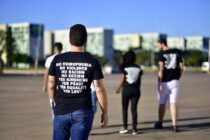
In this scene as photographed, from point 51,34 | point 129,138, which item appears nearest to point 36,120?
point 129,138

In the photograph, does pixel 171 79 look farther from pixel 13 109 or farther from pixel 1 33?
pixel 1 33

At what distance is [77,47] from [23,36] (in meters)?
163

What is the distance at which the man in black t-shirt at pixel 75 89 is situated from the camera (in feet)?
15.4

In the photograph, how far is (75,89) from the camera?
4715 millimetres

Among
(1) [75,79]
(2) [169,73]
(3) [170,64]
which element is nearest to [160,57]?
(3) [170,64]

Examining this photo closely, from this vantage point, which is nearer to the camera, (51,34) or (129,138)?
(129,138)

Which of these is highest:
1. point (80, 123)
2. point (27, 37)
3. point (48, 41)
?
point (27, 37)

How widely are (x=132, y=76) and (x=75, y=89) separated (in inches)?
192

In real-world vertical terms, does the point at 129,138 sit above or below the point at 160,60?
below

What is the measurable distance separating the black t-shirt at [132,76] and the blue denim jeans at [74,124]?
4788mm

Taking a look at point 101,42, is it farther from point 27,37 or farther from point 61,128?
point 61,128

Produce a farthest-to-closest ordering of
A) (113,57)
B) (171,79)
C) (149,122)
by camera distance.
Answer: (113,57)
(149,122)
(171,79)

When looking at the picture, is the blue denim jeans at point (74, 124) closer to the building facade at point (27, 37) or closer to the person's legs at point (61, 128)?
the person's legs at point (61, 128)

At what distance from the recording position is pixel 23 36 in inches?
6481
